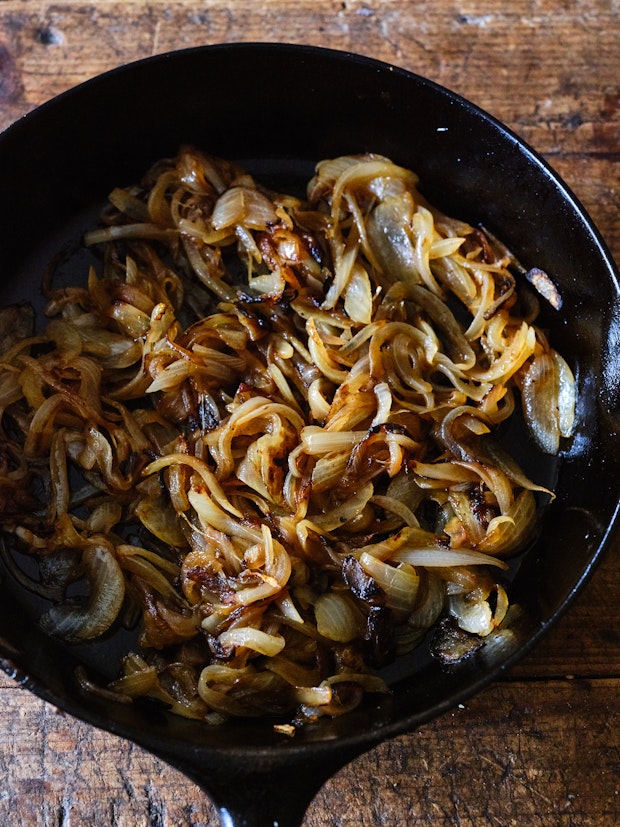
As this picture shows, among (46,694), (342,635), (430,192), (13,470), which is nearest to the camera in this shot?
(46,694)

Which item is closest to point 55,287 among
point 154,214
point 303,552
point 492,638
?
point 154,214

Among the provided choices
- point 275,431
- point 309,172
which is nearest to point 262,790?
point 275,431

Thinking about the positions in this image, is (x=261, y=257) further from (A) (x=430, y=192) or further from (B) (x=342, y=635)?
(B) (x=342, y=635)

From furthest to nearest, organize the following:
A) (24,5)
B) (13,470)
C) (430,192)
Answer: (24,5)
(430,192)
(13,470)

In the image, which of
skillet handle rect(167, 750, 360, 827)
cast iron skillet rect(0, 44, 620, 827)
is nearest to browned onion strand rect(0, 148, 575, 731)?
cast iron skillet rect(0, 44, 620, 827)

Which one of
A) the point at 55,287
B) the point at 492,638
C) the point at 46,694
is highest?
the point at 55,287

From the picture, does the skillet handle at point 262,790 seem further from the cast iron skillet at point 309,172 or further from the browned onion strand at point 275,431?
the browned onion strand at point 275,431

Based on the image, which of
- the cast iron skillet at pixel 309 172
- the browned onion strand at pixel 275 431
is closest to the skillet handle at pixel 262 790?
the cast iron skillet at pixel 309 172
